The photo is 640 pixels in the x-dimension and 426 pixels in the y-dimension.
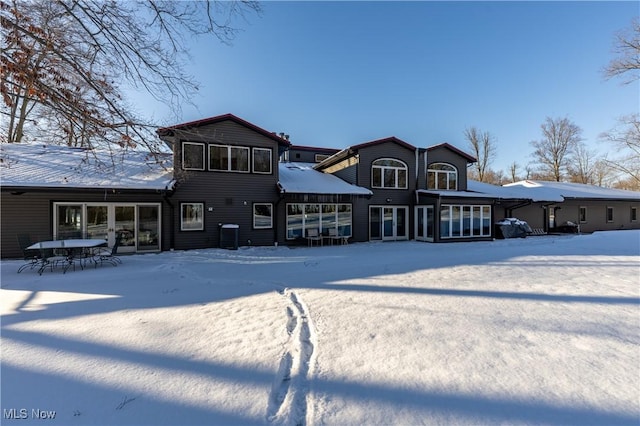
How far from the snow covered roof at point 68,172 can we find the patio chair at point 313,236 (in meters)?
6.31

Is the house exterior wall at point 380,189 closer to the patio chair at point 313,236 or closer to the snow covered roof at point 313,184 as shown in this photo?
the snow covered roof at point 313,184

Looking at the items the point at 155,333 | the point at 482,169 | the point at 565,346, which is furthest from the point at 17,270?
the point at 482,169

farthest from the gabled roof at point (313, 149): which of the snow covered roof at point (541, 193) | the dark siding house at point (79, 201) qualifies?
the dark siding house at point (79, 201)

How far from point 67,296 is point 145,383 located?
170 inches

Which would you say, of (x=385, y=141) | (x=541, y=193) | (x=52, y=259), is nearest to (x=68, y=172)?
(x=52, y=259)

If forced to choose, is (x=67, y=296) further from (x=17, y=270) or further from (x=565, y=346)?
(x=565, y=346)

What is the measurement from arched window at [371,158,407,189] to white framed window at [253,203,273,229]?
5.88 meters

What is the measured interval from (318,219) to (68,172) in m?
10.2

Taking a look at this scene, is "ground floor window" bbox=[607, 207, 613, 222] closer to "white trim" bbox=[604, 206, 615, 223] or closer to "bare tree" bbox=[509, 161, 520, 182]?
"white trim" bbox=[604, 206, 615, 223]

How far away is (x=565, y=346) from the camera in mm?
3449

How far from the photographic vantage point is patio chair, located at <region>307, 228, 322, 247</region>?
13.9 m

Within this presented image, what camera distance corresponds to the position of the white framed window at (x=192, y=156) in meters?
12.2

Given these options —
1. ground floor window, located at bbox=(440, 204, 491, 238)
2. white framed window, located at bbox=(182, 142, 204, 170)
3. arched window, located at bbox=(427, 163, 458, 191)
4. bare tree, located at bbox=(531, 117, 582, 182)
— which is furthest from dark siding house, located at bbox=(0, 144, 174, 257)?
bare tree, located at bbox=(531, 117, 582, 182)

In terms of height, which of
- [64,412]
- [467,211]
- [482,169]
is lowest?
[64,412]
